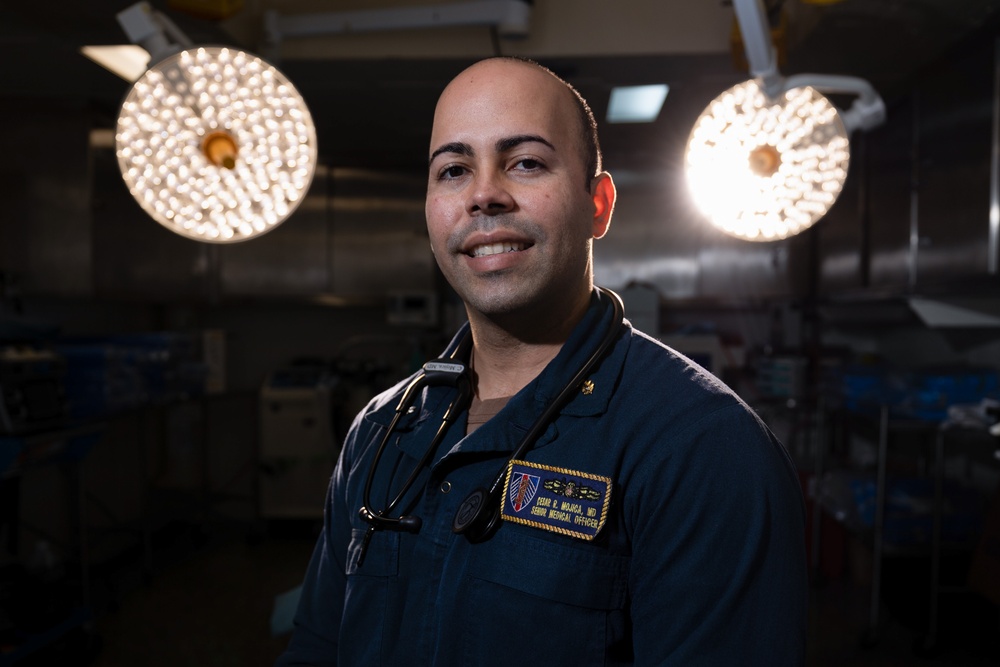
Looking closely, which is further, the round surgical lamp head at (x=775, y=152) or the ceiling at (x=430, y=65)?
the ceiling at (x=430, y=65)

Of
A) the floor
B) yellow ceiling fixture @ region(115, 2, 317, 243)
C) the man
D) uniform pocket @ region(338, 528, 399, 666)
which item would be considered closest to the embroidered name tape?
the man

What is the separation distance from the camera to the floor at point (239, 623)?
2684mm

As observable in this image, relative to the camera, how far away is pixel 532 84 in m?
1.02

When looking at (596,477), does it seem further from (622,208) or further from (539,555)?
(622,208)

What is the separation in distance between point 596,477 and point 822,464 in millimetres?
3037

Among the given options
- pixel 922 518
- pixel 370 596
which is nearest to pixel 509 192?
pixel 370 596

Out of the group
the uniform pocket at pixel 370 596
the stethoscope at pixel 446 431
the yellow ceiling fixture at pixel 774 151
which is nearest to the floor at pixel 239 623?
the uniform pocket at pixel 370 596

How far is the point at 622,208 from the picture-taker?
15.0ft

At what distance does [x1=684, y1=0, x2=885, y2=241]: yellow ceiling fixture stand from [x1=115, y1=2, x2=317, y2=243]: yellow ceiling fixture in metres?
0.69

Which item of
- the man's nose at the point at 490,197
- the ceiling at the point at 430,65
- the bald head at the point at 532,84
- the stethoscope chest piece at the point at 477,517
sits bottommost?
the stethoscope chest piece at the point at 477,517

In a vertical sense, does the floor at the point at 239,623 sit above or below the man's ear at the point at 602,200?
below

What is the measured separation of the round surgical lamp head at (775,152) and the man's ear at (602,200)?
19cm

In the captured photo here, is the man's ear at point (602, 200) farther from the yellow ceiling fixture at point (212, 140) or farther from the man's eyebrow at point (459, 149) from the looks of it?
the yellow ceiling fixture at point (212, 140)

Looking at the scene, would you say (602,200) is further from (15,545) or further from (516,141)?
(15,545)
